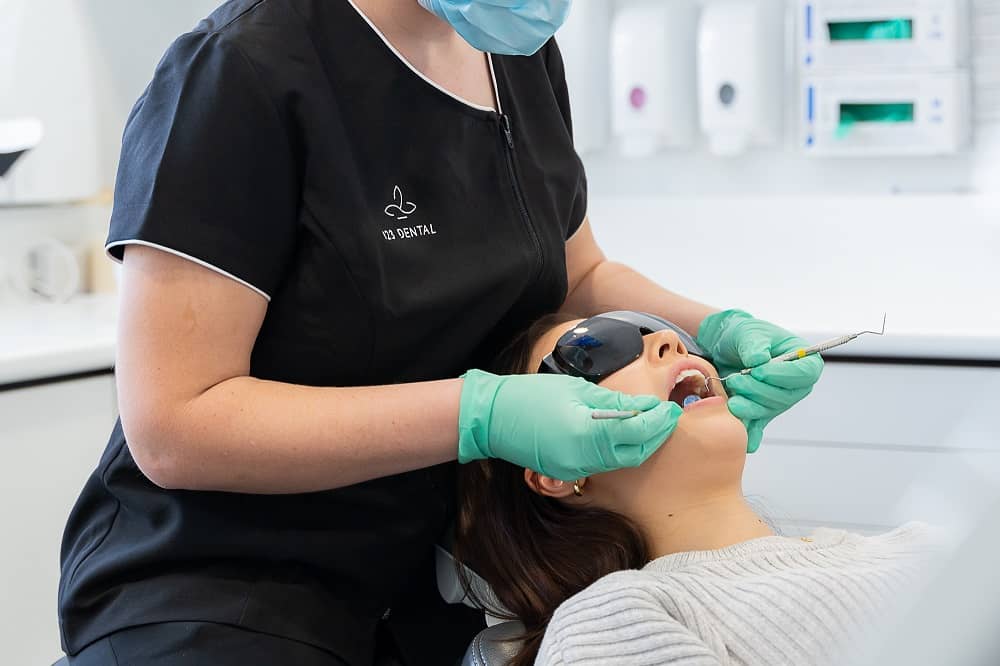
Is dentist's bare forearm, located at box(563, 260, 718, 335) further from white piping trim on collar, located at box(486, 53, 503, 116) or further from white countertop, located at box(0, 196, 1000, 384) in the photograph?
white countertop, located at box(0, 196, 1000, 384)

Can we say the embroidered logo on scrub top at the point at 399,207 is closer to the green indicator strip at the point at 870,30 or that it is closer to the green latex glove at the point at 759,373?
the green latex glove at the point at 759,373

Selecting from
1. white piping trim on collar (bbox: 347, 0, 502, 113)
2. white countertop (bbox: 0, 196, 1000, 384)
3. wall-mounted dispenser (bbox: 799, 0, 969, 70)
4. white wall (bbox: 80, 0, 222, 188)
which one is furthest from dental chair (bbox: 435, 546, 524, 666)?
white wall (bbox: 80, 0, 222, 188)

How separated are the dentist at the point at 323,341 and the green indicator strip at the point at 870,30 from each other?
1.22m

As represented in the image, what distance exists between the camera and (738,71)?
8.21ft

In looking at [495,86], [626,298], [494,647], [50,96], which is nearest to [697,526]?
[494,647]

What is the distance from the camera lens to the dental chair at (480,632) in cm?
129

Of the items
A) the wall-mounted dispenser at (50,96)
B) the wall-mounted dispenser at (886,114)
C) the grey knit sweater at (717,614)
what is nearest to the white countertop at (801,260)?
the wall-mounted dispenser at (886,114)

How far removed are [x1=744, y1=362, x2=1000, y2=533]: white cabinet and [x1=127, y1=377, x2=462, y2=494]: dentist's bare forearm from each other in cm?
87

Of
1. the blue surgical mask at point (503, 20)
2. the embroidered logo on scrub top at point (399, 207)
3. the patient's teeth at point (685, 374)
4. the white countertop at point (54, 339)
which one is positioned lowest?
the white countertop at point (54, 339)

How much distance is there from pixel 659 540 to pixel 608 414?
1.01 ft

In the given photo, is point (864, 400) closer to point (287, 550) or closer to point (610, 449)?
point (610, 449)

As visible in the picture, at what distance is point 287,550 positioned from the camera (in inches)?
51.8

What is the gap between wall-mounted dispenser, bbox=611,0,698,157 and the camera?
2578 mm

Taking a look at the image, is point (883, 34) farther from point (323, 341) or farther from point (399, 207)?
point (323, 341)
